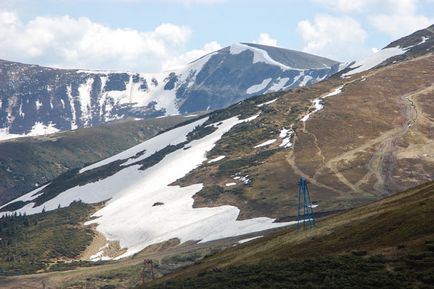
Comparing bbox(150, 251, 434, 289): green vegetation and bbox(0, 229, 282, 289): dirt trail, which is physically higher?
bbox(0, 229, 282, 289): dirt trail

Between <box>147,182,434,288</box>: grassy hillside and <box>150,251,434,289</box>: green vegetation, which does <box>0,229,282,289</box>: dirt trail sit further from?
<box>150,251,434,289</box>: green vegetation

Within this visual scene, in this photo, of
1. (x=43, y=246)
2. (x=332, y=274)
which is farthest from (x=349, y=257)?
(x=43, y=246)

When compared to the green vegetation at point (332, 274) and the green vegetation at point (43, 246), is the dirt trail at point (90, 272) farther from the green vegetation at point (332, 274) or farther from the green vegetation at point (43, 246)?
the green vegetation at point (332, 274)

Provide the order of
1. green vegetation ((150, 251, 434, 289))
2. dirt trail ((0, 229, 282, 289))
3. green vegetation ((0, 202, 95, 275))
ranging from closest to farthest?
1. green vegetation ((150, 251, 434, 289))
2. dirt trail ((0, 229, 282, 289))
3. green vegetation ((0, 202, 95, 275))

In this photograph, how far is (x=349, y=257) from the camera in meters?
55.4

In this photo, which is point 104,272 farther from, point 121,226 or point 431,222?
point 431,222

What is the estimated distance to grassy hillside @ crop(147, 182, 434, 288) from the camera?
49438mm

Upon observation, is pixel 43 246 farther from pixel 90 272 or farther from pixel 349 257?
pixel 349 257

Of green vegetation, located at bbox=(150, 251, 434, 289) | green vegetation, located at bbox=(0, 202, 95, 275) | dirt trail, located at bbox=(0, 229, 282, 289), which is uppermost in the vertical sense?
green vegetation, located at bbox=(0, 202, 95, 275)

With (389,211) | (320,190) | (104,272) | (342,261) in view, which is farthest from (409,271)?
(320,190)

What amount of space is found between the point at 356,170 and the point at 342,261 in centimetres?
12952

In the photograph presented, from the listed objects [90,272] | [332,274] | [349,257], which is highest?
[90,272]

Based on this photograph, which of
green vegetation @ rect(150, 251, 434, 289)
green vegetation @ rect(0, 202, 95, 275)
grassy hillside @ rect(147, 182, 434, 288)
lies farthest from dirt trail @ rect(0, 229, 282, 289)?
green vegetation @ rect(150, 251, 434, 289)

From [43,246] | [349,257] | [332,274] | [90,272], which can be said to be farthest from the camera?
[43,246]
